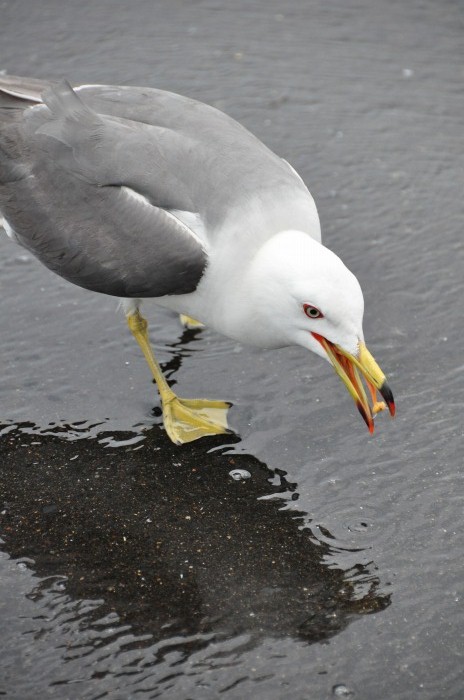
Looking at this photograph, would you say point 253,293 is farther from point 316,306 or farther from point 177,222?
point 177,222

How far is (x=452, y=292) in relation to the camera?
549 centimetres

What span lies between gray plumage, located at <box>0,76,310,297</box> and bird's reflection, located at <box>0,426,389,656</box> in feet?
2.67

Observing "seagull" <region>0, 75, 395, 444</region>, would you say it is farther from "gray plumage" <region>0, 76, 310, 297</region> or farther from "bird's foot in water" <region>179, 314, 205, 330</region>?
"bird's foot in water" <region>179, 314, 205, 330</region>

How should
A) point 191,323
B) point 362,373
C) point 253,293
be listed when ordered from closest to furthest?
point 362,373, point 253,293, point 191,323

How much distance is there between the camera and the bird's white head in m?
4.01

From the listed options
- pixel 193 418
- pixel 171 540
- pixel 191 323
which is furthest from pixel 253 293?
pixel 191 323

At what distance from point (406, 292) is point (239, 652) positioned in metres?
2.54

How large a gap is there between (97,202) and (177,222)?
416mm

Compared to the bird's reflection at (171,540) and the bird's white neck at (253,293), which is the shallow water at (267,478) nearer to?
the bird's reflection at (171,540)

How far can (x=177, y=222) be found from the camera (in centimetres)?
450

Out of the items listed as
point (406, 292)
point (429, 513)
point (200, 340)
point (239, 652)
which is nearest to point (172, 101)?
point (200, 340)

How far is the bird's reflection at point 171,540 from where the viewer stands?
3752mm

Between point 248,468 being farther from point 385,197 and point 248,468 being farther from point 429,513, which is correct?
point 385,197

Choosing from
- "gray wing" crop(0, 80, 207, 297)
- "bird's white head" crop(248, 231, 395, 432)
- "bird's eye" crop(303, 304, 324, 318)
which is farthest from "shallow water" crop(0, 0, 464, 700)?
"bird's eye" crop(303, 304, 324, 318)
